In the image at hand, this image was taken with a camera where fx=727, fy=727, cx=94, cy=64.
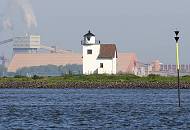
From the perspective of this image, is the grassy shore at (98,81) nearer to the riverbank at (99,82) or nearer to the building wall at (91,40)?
the riverbank at (99,82)

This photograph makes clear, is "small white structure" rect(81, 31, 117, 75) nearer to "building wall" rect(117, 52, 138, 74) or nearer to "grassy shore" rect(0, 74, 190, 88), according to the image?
"grassy shore" rect(0, 74, 190, 88)

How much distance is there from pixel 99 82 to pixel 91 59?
8205 mm

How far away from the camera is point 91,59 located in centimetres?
11650

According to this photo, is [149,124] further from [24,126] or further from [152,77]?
[152,77]

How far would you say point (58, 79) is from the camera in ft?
386

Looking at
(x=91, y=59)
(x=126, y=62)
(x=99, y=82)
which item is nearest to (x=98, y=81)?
(x=99, y=82)

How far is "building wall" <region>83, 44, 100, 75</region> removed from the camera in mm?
116637

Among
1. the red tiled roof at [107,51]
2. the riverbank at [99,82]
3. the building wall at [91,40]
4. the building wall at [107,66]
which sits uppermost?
the building wall at [91,40]

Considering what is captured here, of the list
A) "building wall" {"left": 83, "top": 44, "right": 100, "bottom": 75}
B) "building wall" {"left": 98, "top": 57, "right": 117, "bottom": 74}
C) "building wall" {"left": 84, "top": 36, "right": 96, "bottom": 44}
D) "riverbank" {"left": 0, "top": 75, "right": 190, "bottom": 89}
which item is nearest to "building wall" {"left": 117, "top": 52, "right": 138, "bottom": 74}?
"building wall" {"left": 98, "top": 57, "right": 117, "bottom": 74}

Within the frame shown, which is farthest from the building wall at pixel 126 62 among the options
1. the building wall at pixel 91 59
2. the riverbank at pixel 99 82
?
the riverbank at pixel 99 82

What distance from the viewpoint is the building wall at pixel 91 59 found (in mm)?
116637

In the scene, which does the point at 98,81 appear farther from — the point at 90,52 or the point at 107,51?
the point at 107,51

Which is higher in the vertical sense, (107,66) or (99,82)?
(107,66)

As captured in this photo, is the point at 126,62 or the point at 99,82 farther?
the point at 126,62
